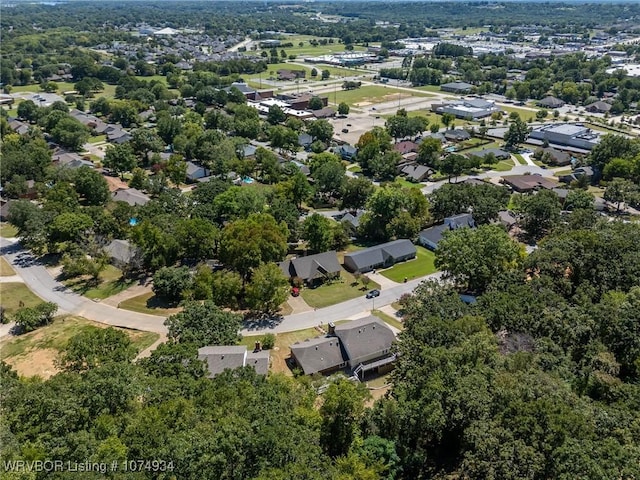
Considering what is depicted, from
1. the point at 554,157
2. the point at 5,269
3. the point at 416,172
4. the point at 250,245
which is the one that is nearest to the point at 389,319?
the point at 250,245

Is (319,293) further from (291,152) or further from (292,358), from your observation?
(291,152)

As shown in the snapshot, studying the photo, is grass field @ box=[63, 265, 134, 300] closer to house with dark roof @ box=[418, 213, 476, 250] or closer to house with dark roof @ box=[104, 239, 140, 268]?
house with dark roof @ box=[104, 239, 140, 268]

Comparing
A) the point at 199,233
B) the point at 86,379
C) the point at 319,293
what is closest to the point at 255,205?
the point at 199,233

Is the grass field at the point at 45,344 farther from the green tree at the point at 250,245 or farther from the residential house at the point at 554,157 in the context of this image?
the residential house at the point at 554,157

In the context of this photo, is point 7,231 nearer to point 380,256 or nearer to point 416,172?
point 380,256

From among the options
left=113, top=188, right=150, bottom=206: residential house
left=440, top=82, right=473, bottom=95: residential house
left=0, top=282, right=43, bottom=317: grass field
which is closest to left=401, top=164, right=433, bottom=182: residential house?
left=113, top=188, right=150, bottom=206: residential house

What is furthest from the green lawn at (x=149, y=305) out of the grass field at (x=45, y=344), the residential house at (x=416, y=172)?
the residential house at (x=416, y=172)
